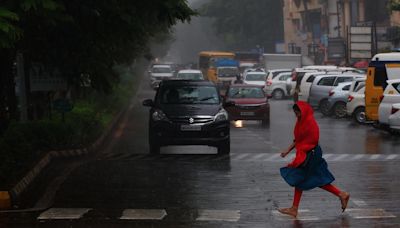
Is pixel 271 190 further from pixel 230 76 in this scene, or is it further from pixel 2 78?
pixel 230 76

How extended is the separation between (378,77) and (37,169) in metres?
14.4

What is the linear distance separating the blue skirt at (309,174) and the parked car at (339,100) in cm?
2387

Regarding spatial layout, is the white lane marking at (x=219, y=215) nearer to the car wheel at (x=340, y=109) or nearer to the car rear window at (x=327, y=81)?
the car wheel at (x=340, y=109)

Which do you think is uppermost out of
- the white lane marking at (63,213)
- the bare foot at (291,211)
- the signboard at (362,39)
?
the signboard at (362,39)

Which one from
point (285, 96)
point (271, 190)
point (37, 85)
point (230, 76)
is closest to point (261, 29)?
point (230, 76)

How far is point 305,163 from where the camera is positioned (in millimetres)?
10945

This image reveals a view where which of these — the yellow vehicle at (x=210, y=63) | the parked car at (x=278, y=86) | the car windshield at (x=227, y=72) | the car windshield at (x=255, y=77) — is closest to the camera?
the parked car at (x=278, y=86)

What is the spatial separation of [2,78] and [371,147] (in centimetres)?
983

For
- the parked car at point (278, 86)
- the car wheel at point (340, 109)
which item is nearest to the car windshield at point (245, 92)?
the car wheel at point (340, 109)

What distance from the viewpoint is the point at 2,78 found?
1747 cm

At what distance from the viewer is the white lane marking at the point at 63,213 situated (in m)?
11.1

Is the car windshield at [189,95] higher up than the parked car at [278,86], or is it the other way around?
the car windshield at [189,95]

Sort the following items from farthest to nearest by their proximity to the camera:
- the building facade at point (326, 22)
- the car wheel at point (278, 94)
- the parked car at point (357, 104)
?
the building facade at point (326, 22)
the car wheel at point (278, 94)
the parked car at point (357, 104)

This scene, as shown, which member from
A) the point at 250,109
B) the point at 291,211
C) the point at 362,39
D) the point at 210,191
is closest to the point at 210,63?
the point at 362,39
